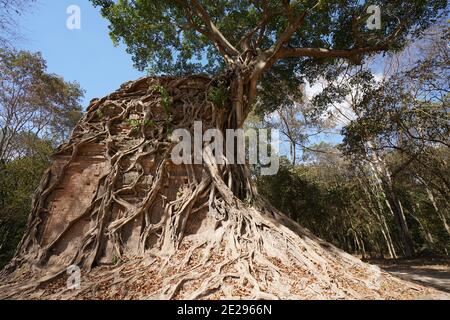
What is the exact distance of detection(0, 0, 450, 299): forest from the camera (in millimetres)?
3783

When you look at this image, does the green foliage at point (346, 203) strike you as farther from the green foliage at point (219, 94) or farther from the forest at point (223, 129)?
the green foliage at point (219, 94)

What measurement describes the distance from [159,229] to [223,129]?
2612mm

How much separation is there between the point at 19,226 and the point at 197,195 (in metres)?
8.98

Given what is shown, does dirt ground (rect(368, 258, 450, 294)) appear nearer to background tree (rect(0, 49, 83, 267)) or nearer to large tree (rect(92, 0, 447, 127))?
large tree (rect(92, 0, 447, 127))

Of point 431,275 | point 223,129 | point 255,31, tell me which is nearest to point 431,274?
point 431,275

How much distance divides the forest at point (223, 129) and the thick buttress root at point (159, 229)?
3 centimetres

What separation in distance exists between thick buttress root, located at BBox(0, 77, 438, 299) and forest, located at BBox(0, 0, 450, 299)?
0.03m

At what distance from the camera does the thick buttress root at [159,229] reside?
3033 mm

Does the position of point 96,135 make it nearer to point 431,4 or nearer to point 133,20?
point 133,20

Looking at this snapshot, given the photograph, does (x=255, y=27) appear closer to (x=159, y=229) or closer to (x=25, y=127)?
(x=159, y=229)

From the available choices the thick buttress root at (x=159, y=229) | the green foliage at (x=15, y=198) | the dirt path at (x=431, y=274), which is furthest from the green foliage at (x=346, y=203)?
the green foliage at (x=15, y=198)

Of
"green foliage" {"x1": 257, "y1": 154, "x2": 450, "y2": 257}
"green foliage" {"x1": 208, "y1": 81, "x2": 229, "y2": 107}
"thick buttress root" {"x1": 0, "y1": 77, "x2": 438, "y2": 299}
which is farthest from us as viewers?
"green foliage" {"x1": 257, "y1": 154, "x2": 450, "y2": 257}

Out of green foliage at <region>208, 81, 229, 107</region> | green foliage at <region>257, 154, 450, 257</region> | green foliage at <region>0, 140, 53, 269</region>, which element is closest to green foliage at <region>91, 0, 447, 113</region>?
green foliage at <region>208, 81, 229, 107</region>

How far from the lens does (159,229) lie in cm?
409
